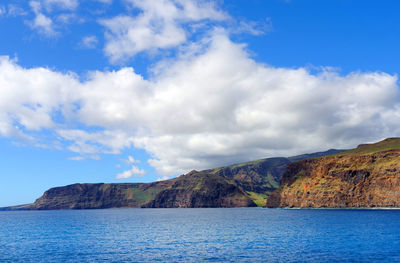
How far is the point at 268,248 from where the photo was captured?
2977 inches

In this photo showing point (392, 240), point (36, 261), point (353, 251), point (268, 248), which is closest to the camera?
point (36, 261)

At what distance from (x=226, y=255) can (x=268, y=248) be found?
13.2m

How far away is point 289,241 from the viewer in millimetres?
87312

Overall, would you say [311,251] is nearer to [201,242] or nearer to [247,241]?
[247,241]

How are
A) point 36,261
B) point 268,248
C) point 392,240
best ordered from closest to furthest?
point 36,261
point 268,248
point 392,240

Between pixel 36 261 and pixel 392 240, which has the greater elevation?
pixel 36 261

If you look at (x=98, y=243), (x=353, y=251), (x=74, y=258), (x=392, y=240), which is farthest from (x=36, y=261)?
(x=392, y=240)

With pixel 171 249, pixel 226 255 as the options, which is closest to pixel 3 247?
pixel 171 249

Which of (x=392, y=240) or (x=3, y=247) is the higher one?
(x=3, y=247)

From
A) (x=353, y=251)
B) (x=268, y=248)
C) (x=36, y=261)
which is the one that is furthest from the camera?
(x=268, y=248)

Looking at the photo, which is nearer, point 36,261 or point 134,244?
point 36,261

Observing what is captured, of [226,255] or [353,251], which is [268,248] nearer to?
[226,255]

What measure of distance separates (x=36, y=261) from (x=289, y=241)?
2401 inches

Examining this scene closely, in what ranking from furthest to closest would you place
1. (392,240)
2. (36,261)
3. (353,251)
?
(392,240), (353,251), (36,261)
